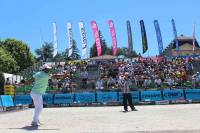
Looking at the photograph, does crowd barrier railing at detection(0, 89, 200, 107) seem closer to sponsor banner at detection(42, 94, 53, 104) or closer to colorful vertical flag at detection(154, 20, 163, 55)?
sponsor banner at detection(42, 94, 53, 104)

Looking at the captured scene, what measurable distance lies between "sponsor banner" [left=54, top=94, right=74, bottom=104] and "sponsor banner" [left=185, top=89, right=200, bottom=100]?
29.0ft

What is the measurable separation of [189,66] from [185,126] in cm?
3017

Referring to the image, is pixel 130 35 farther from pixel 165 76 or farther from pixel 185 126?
pixel 185 126

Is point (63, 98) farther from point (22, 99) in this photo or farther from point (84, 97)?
point (22, 99)

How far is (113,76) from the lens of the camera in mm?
43906

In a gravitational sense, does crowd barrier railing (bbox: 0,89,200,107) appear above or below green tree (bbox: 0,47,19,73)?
below

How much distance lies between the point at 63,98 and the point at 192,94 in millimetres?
9953

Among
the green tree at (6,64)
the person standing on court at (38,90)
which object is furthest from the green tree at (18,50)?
the person standing on court at (38,90)

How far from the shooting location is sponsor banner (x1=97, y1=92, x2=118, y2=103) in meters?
36.7

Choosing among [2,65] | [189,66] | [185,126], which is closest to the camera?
[185,126]

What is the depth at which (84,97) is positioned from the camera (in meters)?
37.2

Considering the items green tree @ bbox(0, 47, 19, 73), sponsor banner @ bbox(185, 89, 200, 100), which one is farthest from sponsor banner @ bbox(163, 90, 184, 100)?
green tree @ bbox(0, 47, 19, 73)

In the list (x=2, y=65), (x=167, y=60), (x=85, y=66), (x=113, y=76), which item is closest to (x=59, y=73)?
(x=85, y=66)

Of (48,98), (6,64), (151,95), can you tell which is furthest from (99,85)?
(6,64)
